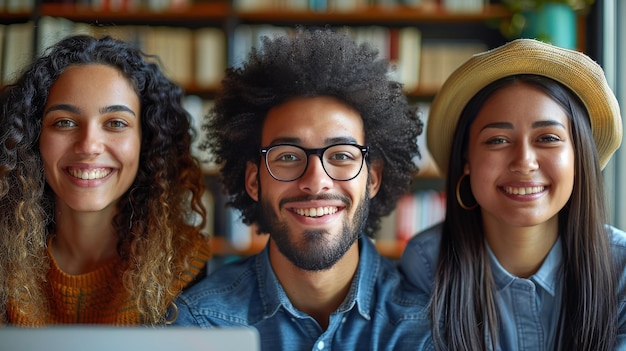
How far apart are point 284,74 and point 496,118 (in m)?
0.53

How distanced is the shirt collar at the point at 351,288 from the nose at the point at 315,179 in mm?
265

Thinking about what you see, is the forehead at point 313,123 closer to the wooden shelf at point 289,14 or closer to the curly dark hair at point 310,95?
the curly dark hair at point 310,95

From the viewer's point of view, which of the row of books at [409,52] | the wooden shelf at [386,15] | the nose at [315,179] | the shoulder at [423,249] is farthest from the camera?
the row of books at [409,52]

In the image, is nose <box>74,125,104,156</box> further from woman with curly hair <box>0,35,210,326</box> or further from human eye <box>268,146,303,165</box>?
human eye <box>268,146,303,165</box>

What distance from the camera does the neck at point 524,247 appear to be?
1709 millimetres

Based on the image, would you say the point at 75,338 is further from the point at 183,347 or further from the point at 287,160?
the point at 287,160

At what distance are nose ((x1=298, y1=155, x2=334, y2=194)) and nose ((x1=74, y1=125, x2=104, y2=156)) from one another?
514 millimetres

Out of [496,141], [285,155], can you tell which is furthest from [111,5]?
[496,141]

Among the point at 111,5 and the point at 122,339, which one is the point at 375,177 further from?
the point at 111,5

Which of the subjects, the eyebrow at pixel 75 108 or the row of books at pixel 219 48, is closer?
the eyebrow at pixel 75 108

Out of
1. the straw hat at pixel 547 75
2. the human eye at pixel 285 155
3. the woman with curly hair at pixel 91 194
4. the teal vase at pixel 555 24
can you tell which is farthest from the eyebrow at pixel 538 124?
the teal vase at pixel 555 24

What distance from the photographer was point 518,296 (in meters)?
1.67

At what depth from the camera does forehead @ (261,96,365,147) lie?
1.60m

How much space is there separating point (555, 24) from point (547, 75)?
1.52 metres
